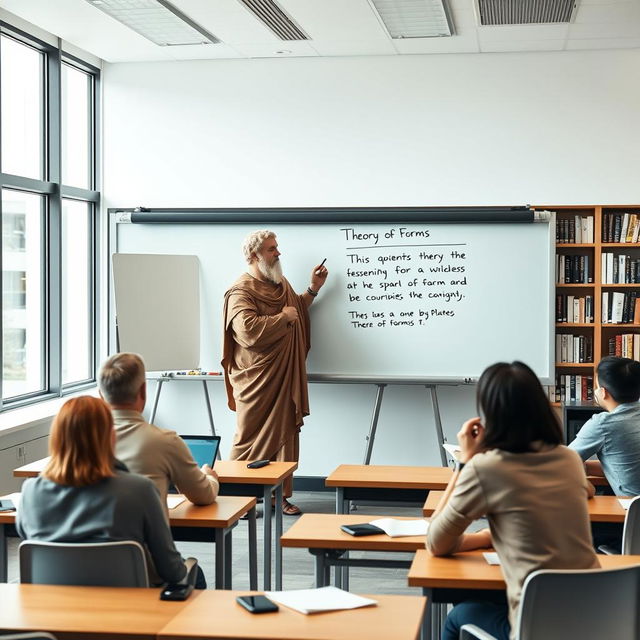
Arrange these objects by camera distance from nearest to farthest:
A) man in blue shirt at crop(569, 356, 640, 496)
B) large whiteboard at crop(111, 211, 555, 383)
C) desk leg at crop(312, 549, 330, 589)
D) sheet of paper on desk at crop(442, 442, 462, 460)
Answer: desk leg at crop(312, 549, 330, 589) → sheet of paper on desk at crop(442, 442, 462, 460) → man in blue shirt at crop(569, 356, 640, 496) → large whiteboard at crop(111, 211, 555, 383)

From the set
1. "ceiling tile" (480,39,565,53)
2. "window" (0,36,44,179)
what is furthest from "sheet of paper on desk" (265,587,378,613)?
"ceiling tile" (480,39,565,53)

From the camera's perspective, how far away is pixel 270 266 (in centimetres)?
617

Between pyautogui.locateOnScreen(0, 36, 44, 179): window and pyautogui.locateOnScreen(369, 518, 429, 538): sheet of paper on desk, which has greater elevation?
pyautogui.locateOnScreen(0, 36, 44, 179): window

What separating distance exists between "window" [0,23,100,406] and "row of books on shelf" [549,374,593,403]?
3454 mm

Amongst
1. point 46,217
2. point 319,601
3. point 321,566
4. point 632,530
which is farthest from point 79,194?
point 319,601

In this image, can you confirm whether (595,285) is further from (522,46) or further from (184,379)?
(184,379)

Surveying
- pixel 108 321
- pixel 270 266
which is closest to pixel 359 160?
pixel 270 266

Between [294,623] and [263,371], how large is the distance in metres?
3.99

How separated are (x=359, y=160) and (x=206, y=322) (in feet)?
5.21

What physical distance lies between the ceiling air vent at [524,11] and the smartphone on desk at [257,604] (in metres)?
4.14

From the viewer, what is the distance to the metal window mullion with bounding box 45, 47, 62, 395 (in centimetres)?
654

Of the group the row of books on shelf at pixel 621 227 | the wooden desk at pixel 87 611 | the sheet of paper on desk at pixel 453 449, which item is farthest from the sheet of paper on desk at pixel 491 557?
the row of books on shelf at pixel 621 227

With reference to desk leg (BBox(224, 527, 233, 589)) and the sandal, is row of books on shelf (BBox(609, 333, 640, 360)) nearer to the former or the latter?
the sandal

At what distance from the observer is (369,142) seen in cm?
681
